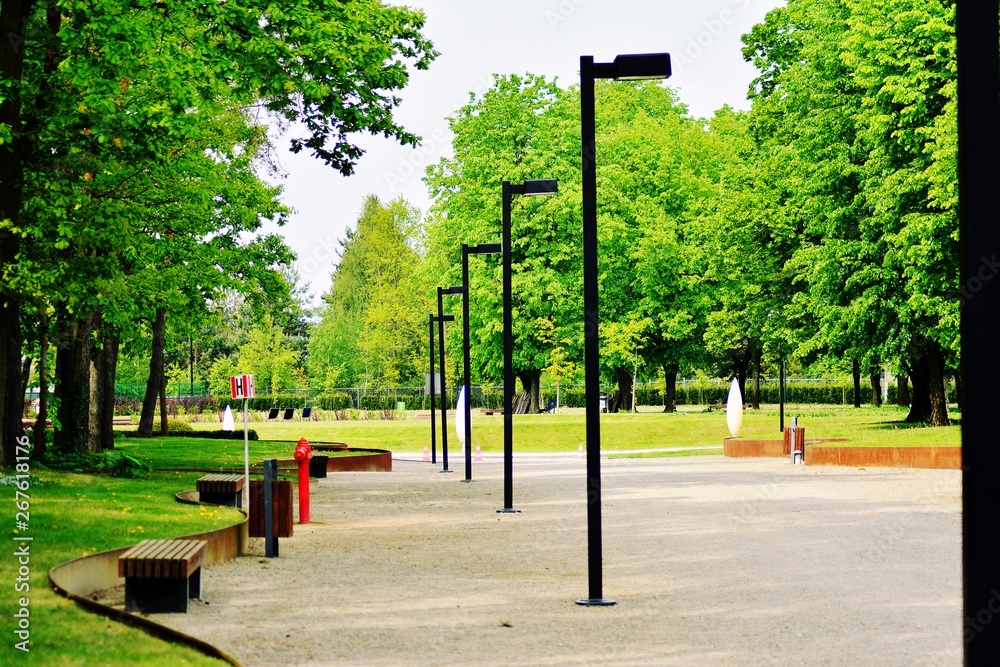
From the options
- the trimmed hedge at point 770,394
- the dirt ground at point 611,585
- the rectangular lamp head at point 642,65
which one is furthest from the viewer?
the trimmed hedge at point 770,394

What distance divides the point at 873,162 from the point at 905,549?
27.1 m

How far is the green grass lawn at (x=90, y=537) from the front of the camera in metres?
8.27

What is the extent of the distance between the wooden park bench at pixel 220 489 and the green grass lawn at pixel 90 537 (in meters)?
0.52

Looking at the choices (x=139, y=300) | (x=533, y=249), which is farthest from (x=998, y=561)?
(x=533, y=249)

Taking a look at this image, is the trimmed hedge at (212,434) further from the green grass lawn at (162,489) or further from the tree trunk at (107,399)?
the tree trunk at (107,399)

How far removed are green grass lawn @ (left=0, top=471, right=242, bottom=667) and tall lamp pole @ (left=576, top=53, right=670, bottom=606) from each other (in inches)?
165

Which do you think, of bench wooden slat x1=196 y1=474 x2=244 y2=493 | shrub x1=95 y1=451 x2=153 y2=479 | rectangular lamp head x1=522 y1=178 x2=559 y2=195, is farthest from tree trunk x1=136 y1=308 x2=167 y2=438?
rectangular lamp head x1=522 y1=178 x2=559 y2=195

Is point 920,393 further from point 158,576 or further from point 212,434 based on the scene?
point 158,576

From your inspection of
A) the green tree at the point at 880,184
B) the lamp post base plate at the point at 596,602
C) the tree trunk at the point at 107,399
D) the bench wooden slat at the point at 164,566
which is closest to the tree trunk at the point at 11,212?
the bench wooden slat at the point at 164,566

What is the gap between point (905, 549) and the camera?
15.5 metres

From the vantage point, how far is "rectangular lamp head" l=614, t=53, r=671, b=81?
11.9m

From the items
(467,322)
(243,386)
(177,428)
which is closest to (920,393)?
(467,322)

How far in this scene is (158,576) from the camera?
1049 centimetres

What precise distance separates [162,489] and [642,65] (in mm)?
13131
